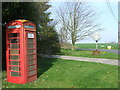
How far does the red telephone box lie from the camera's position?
496 centimetres

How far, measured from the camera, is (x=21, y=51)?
495 cm

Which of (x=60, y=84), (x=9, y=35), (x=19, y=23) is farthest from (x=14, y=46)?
(x=60, y=84)

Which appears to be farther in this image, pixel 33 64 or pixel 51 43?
pixel 51 43

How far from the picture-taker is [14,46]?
521 cm

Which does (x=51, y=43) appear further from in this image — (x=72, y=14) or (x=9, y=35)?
(x=72, y=14)

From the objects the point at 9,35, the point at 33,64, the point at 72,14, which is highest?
the point at 72,14

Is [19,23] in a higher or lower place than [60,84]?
higher

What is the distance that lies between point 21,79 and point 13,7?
3.06 m

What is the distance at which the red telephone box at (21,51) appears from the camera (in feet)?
16.3

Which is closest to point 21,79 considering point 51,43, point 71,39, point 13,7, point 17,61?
point 17,61

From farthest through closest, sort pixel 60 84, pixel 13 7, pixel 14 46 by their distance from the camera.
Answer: pixel 13 7 < pixel 14 46 < pixel 60 84

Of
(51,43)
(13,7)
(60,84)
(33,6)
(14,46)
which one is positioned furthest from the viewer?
(51,43)

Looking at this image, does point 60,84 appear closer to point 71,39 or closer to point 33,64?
point 33,64

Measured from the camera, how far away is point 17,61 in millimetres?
5121
